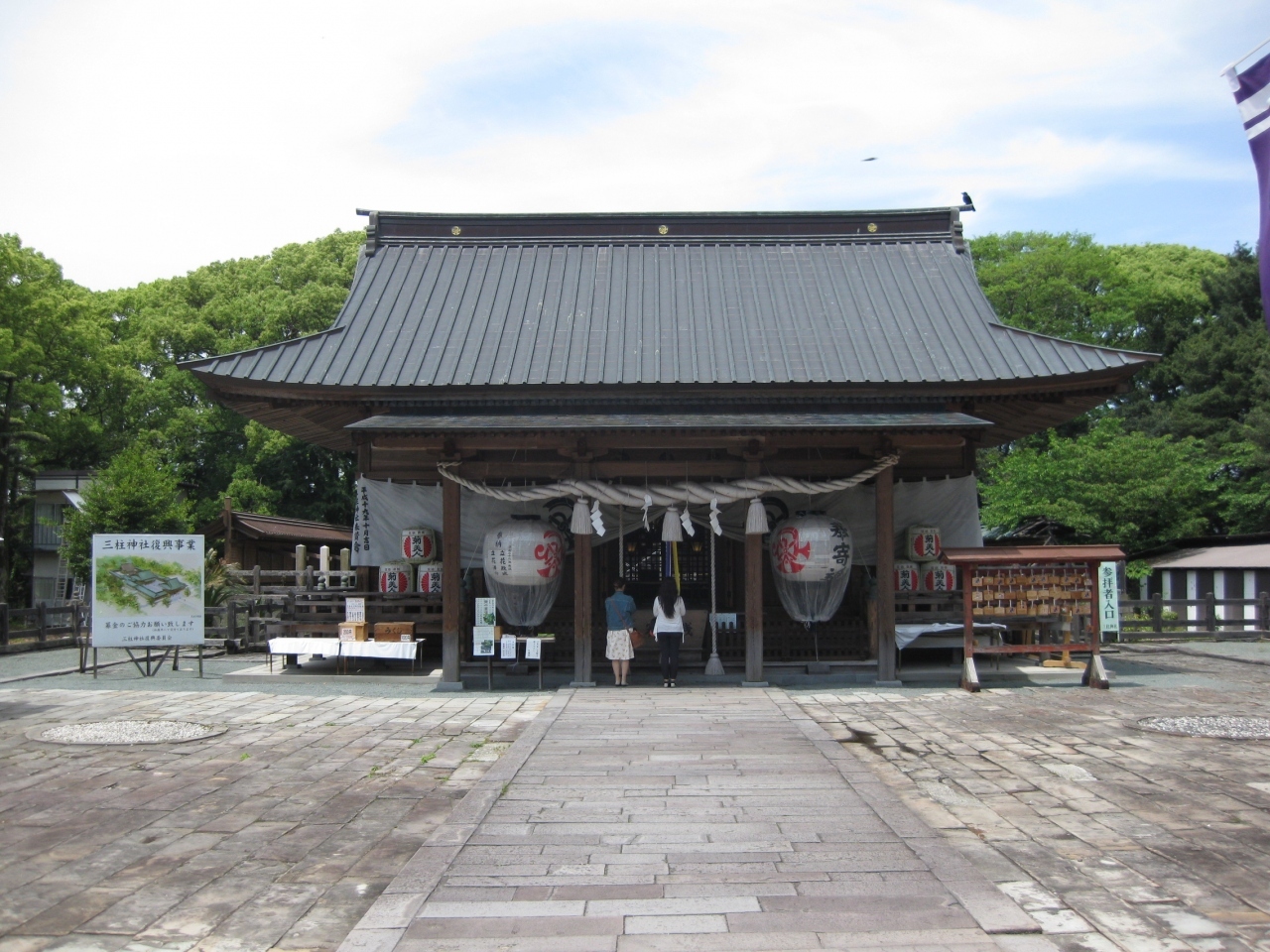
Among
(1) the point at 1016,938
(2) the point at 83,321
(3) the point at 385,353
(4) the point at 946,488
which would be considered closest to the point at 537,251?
(3) the point at 385,353

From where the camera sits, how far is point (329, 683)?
1479 centimetres

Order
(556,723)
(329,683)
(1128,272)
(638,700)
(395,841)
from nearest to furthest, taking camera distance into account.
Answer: (395,841) → (556,723) → (638,700) → (329,683) → (1128,272)

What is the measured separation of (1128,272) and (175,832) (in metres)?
39.1

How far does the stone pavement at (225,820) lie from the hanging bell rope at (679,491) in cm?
320

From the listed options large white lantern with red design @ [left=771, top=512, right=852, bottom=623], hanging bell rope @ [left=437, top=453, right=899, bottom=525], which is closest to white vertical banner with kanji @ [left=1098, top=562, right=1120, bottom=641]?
large white lantern with red design @ [left=771, top=512, right=852, bottom=623]

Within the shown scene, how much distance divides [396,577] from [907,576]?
316 inches

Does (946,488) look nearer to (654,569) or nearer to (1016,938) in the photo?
(654,569)

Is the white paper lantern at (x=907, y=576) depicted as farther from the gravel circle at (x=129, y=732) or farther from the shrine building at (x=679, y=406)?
the gravel circle at (x=129, y=732)

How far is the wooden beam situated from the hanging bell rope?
39cm

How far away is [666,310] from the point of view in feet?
55.4

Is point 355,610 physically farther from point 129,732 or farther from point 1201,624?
point 1201,624

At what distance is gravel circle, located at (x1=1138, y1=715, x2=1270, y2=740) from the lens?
32.9ft

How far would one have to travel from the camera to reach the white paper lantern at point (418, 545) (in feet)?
52.1

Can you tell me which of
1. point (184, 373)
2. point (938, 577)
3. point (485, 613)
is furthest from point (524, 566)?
point (184, 373)
